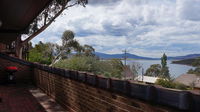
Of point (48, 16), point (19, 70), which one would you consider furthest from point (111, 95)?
point (48, 16)

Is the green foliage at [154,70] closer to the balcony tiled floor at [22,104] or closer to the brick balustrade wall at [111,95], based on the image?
the balcony tiled floor at [22,104]

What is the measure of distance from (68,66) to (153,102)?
23.2 ft

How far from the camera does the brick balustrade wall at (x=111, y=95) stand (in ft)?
5.51

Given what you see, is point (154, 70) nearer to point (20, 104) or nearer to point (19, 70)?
point (19, 70)

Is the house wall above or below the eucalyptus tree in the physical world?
below

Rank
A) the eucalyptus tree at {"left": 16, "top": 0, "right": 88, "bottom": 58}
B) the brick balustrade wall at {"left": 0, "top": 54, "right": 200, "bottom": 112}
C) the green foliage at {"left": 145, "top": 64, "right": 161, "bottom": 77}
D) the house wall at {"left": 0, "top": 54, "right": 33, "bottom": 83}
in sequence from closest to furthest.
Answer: the brick balustrade wall at {"left": 0, "top": 54, "right": 200, "bottom": 112}, the house wall at {"left": 0, "top": 54, "right": 33, "bottom": 83}, the eucalyptus tree at {"left": 16, "top": 0, "right": 88, "bottom": 58}, the green foliage at {"left": 145, "top": 64, "right": 161, "bottom": 77}

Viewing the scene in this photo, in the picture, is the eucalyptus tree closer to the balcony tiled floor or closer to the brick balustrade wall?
the balcony tiled floor

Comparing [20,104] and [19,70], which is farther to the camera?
[19,70]

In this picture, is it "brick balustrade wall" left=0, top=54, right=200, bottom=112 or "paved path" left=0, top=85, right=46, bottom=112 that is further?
"paved path" left=0, top=85, right=46, bottom=112

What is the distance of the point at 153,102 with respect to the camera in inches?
76.7

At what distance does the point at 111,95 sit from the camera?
279cm

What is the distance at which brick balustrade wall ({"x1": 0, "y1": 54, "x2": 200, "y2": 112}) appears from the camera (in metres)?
1.68

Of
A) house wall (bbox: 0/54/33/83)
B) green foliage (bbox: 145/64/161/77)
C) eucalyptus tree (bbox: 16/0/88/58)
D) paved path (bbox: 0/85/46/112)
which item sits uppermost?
eucalyptus tree (bbox: 16/0/88/58)

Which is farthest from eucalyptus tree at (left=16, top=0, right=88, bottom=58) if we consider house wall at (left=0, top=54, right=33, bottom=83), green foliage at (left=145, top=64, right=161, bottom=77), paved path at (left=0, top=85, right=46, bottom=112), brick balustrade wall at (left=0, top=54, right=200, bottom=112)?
green foliage at (left=145, top=64, right=161, bottom=77)
